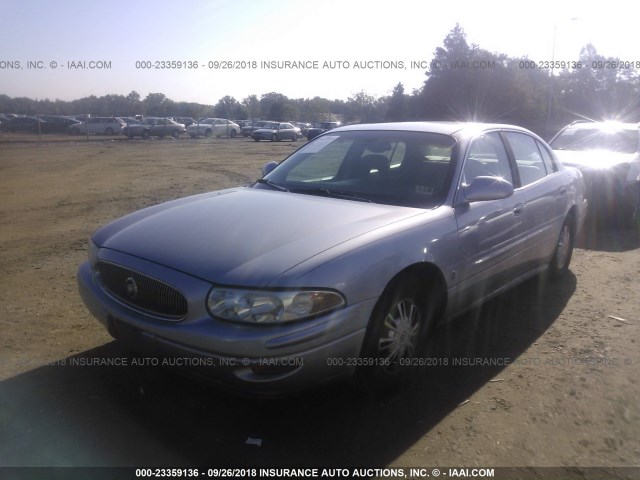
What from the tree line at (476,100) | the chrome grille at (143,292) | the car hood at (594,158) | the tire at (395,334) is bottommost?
the tire at (395,334)

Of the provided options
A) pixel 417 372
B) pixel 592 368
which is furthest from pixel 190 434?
pixel 592 368

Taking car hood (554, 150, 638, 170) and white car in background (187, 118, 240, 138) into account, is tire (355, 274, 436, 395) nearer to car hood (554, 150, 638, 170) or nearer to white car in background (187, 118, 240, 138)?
car hood (554, 150, 638, 170)

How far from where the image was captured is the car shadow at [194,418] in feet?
9.45

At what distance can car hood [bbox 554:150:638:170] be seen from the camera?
29.3 ft

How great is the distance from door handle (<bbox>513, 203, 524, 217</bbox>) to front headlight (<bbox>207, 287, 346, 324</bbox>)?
2.32 meters

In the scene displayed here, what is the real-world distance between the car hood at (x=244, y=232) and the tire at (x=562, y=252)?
2600mm

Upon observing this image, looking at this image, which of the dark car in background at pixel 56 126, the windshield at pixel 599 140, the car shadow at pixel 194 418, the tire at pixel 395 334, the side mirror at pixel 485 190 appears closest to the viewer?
the car shadow at pixel 194 418

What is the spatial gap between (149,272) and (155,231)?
0.49 meters

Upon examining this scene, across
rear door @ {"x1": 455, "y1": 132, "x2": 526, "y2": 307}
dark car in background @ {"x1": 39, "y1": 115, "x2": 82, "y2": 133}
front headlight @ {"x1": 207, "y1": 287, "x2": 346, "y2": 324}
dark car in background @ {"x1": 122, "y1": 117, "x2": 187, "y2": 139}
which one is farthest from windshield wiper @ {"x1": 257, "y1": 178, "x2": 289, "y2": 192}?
dark car in background @ {"x1": 39, "y1": 115, "x2": 82, "y2": 133}

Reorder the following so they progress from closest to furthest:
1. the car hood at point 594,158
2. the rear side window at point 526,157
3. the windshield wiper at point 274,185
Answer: the windshield wiper at point 274,185
the rear side window at point 526,157
the car hood at point 594,158

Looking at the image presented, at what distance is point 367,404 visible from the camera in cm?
341

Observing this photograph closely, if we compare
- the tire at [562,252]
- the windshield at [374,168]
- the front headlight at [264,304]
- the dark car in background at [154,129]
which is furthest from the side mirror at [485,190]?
the dark car in background at [154,129]

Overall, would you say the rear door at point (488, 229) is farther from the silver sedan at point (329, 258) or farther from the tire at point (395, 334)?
the tire at point (395, 334)

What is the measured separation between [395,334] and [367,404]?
0.46 metres
